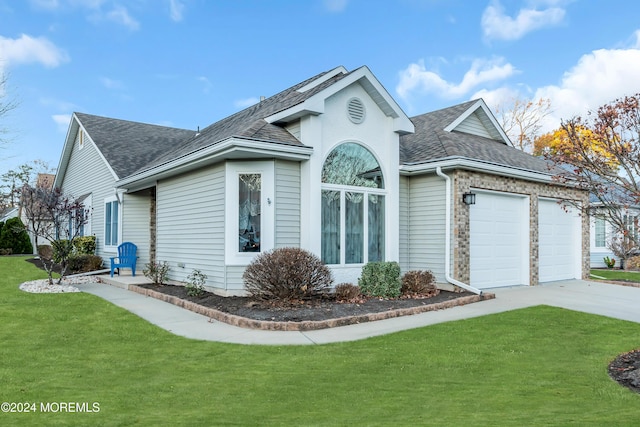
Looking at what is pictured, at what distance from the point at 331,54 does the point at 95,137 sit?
10122mm

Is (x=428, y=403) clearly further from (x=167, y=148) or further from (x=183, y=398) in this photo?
(x=167, y=148)

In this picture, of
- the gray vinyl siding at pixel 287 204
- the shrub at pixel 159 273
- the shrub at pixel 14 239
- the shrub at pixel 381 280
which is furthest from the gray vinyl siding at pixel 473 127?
the shrub at pixel 14 239

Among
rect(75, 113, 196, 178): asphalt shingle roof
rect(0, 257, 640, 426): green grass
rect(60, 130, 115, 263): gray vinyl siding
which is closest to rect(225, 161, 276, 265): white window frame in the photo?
rect(0, 257, 640, 426): green grass

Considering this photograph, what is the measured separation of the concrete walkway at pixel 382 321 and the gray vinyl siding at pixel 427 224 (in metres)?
1.73

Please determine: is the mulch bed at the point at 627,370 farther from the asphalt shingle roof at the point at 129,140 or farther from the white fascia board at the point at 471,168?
the asphalt shingle roof at the point at 129,140


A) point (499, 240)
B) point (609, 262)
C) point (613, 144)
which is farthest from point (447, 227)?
point (609, 262)

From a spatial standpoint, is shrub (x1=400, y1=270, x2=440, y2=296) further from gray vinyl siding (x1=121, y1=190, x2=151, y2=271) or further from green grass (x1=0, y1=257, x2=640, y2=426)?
gray vinyl siding (x1=121, y1=190, x2=151, y2=271)

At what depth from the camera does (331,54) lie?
67.3 ft

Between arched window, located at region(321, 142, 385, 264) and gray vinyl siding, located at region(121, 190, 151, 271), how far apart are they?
7.70m

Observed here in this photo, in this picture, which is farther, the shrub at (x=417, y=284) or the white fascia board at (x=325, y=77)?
the white fascia board at (x=325, y=77)

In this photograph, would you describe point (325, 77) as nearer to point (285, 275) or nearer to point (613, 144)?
point (285, 275)

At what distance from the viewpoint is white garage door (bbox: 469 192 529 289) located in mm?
12023

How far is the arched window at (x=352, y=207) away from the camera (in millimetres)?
10703

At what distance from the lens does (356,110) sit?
1121 cm
